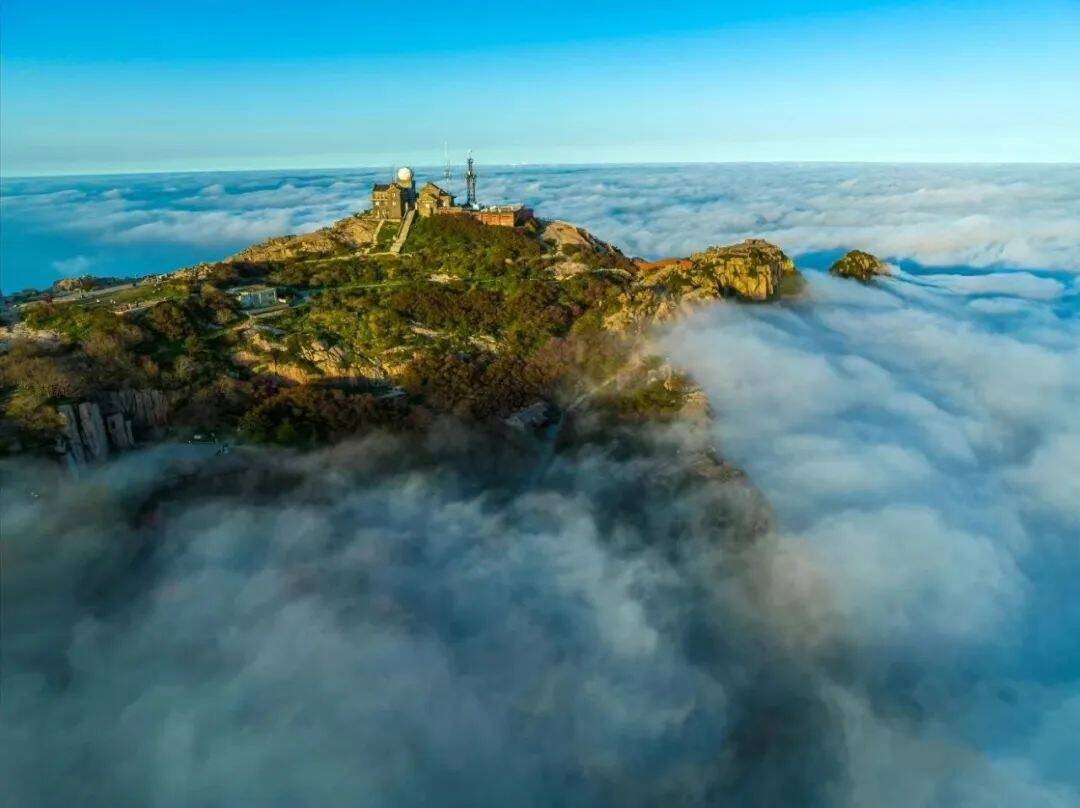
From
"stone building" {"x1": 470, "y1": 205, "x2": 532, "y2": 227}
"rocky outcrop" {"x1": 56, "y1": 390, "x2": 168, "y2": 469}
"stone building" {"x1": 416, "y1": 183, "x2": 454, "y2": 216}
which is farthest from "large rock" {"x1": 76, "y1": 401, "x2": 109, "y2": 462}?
"stone building" {"x1": 470, "y1": 205, "x2": 532, "y2": 227}

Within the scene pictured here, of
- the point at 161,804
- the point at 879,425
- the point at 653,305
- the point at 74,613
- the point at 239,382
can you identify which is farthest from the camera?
the point at 653,305

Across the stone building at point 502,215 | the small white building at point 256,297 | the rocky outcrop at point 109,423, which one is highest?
the stone building at point 502,215

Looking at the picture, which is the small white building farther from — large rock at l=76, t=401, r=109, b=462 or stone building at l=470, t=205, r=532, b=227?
stone building at l=470, t=205, r=532, b=227

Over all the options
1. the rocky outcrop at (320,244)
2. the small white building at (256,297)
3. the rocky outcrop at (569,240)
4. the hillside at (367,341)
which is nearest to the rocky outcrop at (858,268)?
the hillside at (367,341)

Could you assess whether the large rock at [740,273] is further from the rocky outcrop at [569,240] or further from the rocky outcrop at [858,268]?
the rocky outcrop at [858,268]

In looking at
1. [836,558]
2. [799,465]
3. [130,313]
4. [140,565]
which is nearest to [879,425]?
[799,465]

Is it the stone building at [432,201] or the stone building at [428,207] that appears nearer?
the stone building at [428,207]

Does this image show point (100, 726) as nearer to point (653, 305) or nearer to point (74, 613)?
point (74, 613)
